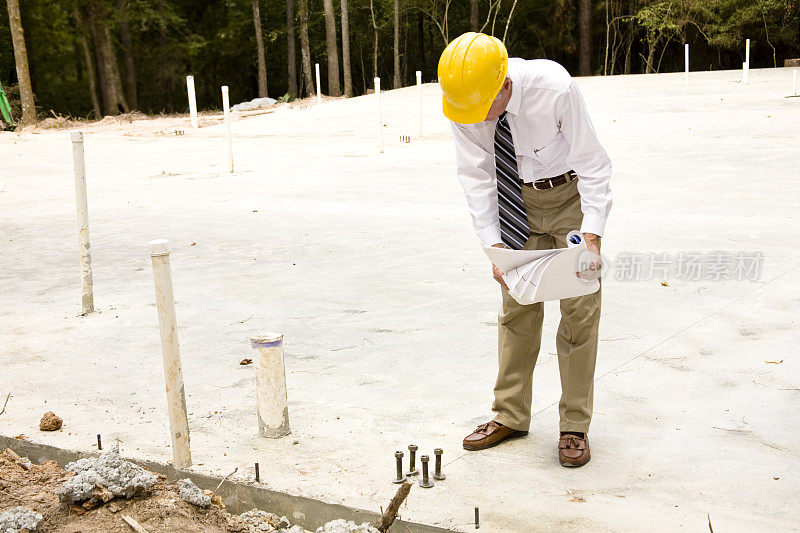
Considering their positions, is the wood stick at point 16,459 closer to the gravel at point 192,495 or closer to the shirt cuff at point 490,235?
the gravel at point 192,495

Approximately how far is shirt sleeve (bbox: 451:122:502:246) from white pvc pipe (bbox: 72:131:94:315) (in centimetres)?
336

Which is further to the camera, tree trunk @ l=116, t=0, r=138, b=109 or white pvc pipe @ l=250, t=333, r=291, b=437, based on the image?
tree trunk @ l=116, t=0, r=138, b=109

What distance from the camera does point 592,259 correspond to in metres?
3.47

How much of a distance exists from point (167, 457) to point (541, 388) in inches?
82.5

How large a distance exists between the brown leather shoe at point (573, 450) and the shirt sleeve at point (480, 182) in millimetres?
968

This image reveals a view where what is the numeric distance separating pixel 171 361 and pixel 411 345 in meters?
2.17

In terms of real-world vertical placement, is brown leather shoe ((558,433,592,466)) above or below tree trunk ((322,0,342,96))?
below

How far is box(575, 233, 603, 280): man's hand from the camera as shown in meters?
3.48

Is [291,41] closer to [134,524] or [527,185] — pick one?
[527,185]

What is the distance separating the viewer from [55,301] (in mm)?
6996

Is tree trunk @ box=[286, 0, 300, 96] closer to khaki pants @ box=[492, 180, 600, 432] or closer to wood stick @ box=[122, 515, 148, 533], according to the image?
khaki pants @ box=[492, 180, 600, 432]

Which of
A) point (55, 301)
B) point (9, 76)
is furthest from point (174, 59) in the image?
point (55, 301)

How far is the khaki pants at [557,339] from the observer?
3711 mm

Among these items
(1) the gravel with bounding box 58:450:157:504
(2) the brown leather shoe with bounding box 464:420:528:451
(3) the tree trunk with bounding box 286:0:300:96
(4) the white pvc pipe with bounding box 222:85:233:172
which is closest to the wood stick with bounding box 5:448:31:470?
(1) the gravel with bounding box 58:450:157:504
